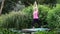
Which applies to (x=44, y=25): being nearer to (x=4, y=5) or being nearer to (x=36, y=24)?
(x=36, y=24)

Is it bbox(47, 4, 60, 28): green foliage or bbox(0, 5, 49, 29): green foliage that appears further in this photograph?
bbox(0, 5, 49, 29): green foliage

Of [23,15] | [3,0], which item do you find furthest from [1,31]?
[3,0]

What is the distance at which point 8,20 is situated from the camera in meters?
14.4

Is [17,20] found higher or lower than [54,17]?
lower

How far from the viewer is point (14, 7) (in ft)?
81.0

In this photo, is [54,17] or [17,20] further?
[17,20]

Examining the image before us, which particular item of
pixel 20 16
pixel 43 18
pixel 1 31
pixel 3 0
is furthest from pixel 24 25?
pixel 3 0

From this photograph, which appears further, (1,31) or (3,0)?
(3,0)

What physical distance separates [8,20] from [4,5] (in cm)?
1072

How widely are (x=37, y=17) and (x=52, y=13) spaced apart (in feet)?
5.46

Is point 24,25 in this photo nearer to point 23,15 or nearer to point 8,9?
point 23,15

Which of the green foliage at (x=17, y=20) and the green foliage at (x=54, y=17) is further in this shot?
the green foliage at (x=17, y=20)

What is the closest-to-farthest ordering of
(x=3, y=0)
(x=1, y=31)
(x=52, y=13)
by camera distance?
(x=1, y=31), (x=52, y=13), (x=3, y=0)

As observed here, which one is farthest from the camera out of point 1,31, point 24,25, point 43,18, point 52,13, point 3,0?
point 3,0
